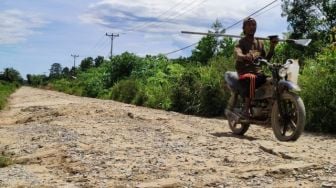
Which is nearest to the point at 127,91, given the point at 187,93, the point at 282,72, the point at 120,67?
the point at 187,93

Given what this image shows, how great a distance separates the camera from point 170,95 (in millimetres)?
21219

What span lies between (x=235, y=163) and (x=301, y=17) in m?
29.2

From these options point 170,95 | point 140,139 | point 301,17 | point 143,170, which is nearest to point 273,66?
point 140,139

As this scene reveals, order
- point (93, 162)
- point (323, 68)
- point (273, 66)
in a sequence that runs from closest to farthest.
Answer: point (93, 162) < point (273, 66) < point (323, 68)

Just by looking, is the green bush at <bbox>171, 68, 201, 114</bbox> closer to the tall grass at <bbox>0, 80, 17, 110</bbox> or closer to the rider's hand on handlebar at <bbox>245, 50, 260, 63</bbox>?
the rider's hand on handlebar at <bbox>245, 50, 260, 63</bbox>

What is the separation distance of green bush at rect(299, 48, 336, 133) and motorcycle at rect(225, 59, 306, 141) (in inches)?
111

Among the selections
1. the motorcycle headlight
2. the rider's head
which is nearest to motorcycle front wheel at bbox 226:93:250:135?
the rider's head

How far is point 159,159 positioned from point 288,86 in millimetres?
2638

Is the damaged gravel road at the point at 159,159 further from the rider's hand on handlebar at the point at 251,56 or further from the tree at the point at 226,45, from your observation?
the tree at the point at 226,45

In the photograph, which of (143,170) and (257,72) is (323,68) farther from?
(143,170)

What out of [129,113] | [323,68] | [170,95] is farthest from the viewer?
[170,95]

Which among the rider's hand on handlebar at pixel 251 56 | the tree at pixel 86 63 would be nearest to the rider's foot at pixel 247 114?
the rider's hand on handlebar at pixel 251 56

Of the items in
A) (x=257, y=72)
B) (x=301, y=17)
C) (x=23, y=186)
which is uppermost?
(x=301, y=17)

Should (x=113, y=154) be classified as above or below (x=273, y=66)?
below
